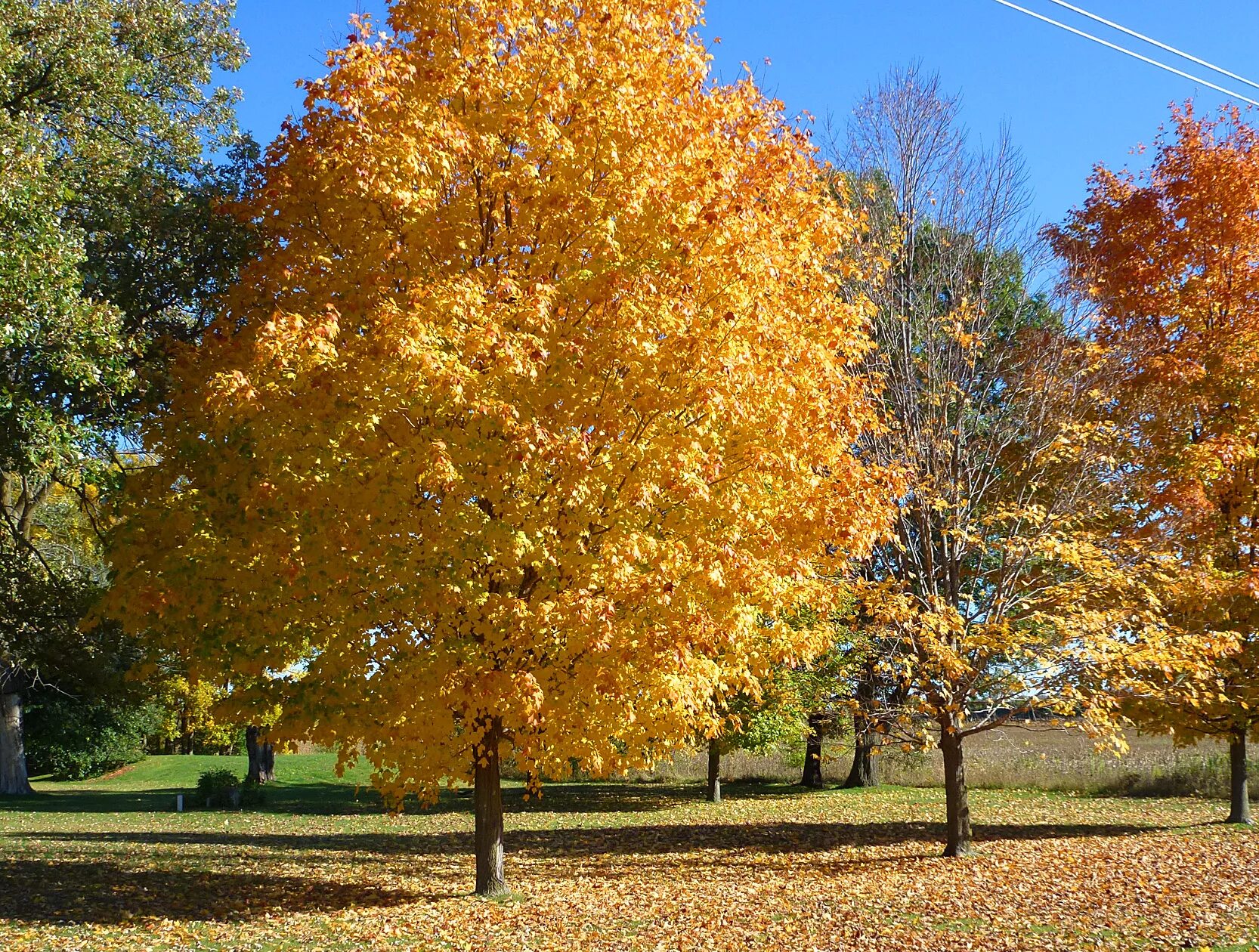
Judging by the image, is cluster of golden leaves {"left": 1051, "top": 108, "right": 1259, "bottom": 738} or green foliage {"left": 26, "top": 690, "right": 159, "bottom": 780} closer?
cluster of golden leaves {"left": 1051, "top": 108, "right": 1259, "bottom": 738}

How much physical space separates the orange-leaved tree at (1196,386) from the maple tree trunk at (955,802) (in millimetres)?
3486

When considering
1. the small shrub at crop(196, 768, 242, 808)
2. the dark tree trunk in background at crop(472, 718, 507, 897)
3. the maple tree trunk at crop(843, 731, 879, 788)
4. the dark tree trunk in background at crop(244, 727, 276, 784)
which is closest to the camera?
the dark tree trunk in background at crop(472, 718, 507, 897)

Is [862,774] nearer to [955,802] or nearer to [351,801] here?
[955,802]

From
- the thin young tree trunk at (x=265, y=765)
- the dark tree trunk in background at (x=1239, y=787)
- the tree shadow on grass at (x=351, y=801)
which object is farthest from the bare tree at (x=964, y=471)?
the thin young tree trunk at (x=265, y=765)

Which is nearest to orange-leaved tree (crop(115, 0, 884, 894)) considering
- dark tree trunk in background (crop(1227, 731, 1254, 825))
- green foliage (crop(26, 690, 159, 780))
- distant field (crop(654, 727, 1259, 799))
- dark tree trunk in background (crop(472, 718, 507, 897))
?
dark tree trunk in background (crop(472, 718, 507, 897))

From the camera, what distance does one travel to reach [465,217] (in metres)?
9.60

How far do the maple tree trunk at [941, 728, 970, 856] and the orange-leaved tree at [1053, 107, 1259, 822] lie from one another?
3486 millimetres

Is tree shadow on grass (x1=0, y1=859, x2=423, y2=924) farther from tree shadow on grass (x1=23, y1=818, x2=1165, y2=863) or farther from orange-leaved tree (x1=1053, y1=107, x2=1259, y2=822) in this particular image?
orange-leaved tree (x1=1053, y1=107, x2=1259, y2=822)

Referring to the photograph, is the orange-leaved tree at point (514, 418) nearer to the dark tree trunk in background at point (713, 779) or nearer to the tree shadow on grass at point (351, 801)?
the tree shadow on grass at point (351, 801)

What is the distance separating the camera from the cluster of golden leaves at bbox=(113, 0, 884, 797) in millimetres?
8422

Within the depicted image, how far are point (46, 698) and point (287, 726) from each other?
100ft

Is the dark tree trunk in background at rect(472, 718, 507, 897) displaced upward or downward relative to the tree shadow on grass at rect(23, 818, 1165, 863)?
upward

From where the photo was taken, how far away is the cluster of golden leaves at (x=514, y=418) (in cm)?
842

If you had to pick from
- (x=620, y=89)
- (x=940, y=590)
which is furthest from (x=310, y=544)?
(x=940, y=590)
